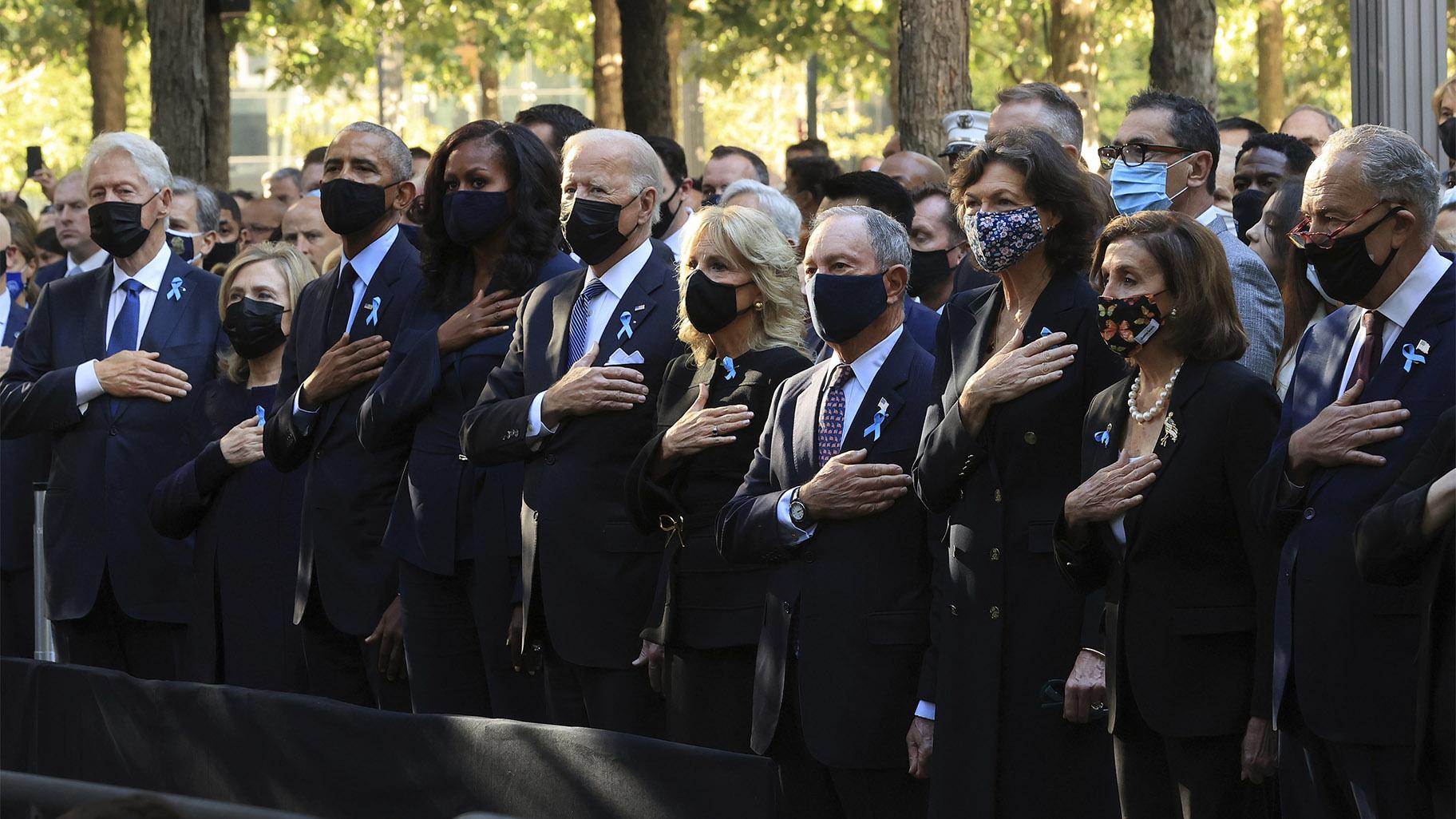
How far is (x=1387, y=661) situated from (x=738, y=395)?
2172mm

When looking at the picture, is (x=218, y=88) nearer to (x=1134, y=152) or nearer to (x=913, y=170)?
(x=913, y=170)

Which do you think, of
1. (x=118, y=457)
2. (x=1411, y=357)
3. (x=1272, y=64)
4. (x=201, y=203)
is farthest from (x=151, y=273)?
(x=1272, y=64)

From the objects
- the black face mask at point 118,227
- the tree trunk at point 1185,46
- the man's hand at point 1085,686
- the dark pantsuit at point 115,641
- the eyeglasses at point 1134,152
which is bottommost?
the dark pantsuit at point 115,641

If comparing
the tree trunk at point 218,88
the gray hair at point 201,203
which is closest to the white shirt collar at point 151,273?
the gray hair at point 201,203

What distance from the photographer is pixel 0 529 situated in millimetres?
9664

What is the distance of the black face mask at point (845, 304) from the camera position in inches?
220

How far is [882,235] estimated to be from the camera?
5.74 metres

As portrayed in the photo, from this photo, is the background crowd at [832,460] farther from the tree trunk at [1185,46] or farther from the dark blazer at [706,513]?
the tree trunk at [1185,46]

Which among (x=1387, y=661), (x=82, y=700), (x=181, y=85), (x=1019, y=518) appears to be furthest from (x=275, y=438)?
(x=181, y=85)

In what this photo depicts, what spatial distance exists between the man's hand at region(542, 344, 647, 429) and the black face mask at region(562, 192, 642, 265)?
0.46 meters

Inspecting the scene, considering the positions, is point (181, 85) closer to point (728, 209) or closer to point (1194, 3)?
point (1194, 3)

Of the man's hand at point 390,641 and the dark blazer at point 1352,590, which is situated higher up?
the dark blazer at point 1352,590

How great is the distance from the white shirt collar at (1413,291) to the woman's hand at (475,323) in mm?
3171

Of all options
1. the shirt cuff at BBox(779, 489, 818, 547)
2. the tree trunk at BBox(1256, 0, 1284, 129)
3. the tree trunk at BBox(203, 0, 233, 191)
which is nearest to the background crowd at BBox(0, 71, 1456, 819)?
the shirt cuff at BBox(779, 489, 818, 547)
